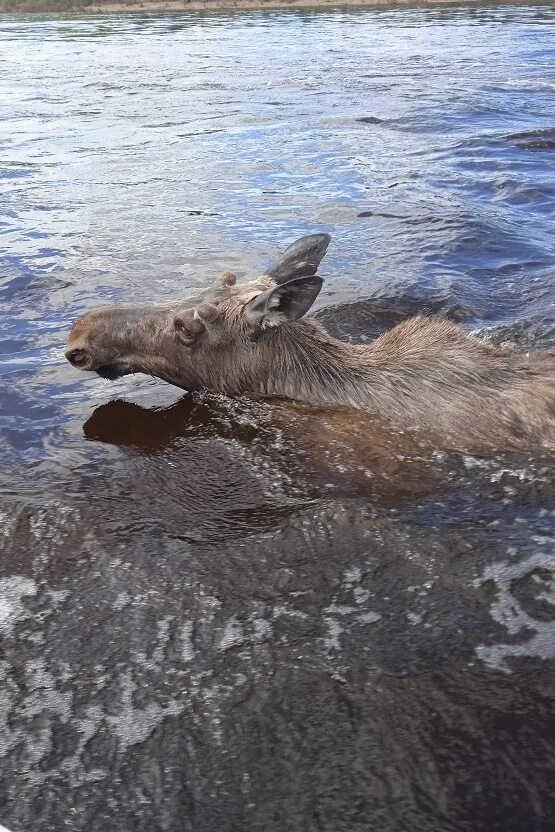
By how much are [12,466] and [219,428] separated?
1.25m

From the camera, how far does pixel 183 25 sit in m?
37.0

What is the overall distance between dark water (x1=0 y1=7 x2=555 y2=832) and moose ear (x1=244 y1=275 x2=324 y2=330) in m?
0.55

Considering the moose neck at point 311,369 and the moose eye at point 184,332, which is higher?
the moose eye at point 184,332

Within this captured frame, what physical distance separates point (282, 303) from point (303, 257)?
11.9 inches

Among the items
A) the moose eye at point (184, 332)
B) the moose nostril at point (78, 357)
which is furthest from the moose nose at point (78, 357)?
the moose eye at point (184, 332)

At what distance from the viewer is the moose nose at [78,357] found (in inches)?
232

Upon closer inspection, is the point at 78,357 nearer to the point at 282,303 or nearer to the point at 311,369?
the point at 282,303

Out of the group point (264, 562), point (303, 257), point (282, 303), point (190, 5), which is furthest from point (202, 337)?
point (190, 5)

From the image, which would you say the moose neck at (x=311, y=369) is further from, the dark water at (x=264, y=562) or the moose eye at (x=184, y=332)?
the moose eye at (x=184, y=332)

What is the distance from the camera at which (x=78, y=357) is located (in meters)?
5.92

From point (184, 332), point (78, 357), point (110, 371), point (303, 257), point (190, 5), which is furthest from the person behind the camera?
point (190, 5)

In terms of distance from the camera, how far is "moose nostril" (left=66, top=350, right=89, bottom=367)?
589 centimetres

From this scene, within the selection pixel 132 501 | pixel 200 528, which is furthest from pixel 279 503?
pixel 132 501

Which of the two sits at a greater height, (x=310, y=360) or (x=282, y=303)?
(x=282, y=303)
